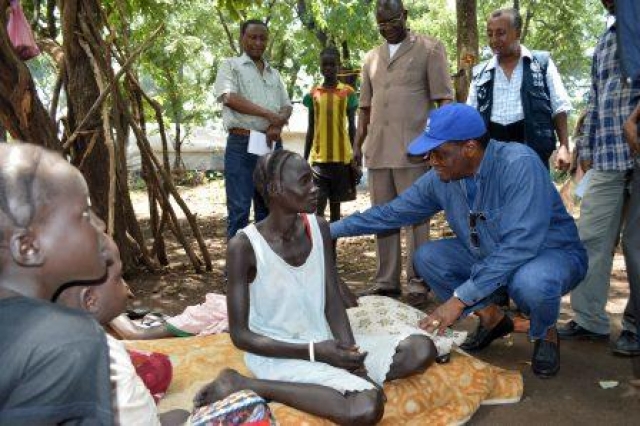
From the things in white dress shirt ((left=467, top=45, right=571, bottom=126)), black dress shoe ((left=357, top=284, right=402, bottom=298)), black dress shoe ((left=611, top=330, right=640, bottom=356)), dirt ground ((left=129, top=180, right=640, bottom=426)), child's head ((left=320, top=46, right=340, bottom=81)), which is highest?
child's head ((left=320, top=46, right=340, bottom=81))

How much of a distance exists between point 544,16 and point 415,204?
708 inches

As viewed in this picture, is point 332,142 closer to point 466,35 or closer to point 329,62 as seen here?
point 329,62

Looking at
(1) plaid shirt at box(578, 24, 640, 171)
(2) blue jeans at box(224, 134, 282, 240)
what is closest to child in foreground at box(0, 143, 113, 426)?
(1) plaid shirt at box(578, 24, 640, 171)

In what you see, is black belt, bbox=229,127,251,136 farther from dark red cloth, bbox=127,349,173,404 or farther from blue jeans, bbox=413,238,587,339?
dark red cloth, bbox=127,349,173,404

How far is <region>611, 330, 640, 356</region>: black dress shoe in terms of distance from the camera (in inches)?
142

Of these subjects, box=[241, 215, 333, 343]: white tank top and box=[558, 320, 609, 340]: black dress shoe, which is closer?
box=[241, 215, 333, 343]: white tank top

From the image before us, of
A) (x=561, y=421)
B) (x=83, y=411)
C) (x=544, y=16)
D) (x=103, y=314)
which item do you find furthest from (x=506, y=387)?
(x=544, y=16)

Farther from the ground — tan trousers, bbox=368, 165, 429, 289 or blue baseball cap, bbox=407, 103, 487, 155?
blue baseball cap, bbox=407, 103, 487, 155

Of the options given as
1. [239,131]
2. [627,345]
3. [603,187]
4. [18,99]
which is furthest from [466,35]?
[18,99]

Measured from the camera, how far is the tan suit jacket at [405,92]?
4816 millimetres

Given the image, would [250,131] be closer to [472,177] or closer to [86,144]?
[86,144]

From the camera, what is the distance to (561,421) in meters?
2.94

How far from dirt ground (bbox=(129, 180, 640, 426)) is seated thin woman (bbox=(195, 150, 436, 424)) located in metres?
0.56

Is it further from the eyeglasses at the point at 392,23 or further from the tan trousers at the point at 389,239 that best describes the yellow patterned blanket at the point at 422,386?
the eyeglasses at the point at 392,23
